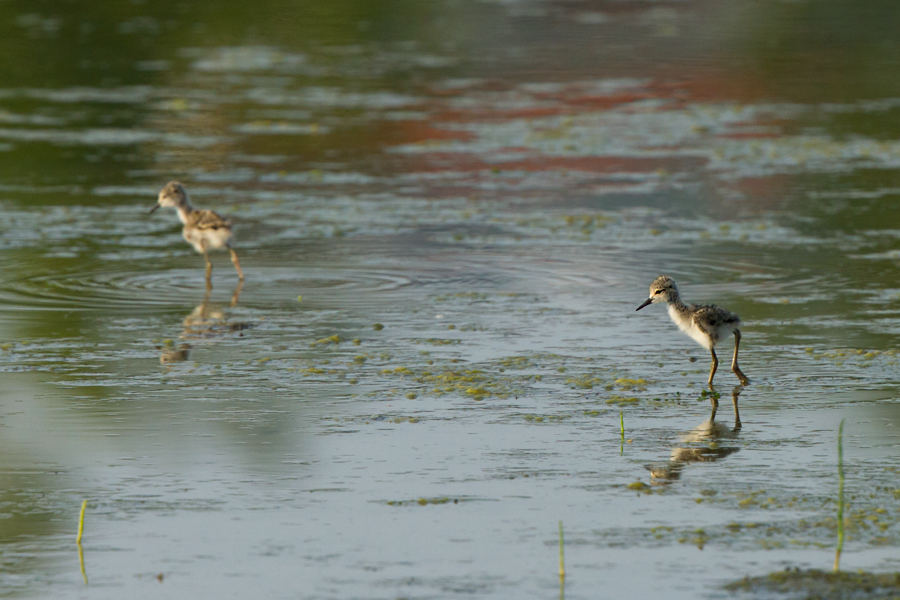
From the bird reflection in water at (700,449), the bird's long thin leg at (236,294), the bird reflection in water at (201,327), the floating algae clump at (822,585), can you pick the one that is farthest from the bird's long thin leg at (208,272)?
the floating algae clump at (822,585)

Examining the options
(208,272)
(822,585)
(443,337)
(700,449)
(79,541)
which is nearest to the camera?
(822,585)

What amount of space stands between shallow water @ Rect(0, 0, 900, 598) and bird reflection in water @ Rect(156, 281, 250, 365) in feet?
0.15

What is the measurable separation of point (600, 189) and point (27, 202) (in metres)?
6.42

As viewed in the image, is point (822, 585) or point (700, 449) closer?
point (822, 585)

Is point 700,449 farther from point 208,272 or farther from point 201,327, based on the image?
point 208,272

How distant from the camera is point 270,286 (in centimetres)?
1360

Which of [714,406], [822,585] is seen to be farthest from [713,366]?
[822,585]

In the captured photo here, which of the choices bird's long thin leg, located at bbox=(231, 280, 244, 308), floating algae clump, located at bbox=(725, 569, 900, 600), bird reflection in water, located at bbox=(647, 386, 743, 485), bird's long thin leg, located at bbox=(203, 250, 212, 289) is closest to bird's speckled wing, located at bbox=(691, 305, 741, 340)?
bird reflection in water, located at bbox=(647, 386, 743, 485)

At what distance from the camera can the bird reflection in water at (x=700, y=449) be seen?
25.9ft

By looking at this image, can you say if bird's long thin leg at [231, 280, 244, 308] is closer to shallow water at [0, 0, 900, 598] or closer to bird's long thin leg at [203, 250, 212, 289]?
shallow water at [0, 0, 900, 598]

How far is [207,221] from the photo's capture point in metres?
14.0

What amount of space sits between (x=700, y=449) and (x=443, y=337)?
11.0ft

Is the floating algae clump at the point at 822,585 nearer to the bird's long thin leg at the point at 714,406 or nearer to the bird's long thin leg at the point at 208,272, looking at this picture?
the bird's long thin leg at the point at 714,406

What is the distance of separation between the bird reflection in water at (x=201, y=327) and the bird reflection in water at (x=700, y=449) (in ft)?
12.3
